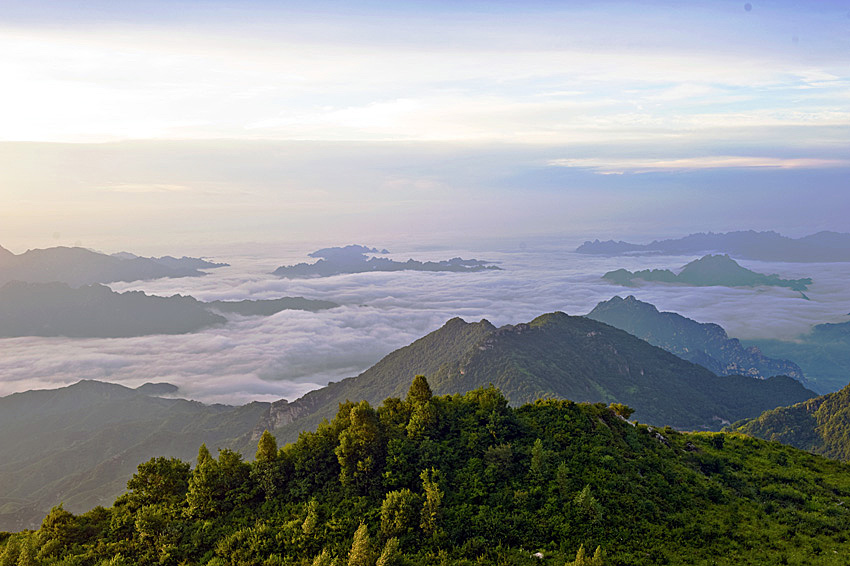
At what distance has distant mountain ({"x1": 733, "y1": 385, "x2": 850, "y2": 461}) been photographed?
144m

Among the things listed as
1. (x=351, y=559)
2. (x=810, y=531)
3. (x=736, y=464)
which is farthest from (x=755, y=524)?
(x=351, y=559)

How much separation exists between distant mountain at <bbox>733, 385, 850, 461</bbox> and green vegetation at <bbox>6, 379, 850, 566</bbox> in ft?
408

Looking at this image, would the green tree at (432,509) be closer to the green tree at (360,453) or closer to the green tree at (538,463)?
the green tree at (360,453)

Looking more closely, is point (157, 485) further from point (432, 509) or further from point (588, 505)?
point (588, 505)

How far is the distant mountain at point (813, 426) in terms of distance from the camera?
14362 cm

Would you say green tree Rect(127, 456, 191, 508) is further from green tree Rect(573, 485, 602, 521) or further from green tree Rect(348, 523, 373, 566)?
green tree Rect(573, 485, 602, 521)

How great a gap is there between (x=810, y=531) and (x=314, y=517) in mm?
37492

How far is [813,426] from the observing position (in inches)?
6058

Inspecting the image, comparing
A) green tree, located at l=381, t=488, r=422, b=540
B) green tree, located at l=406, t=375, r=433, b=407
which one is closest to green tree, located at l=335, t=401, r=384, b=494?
green tree, located at l=381, t=488, r=422, b=540

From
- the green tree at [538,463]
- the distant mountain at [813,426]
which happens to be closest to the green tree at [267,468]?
the green tree at [538,463]

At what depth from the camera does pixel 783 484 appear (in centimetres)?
4825

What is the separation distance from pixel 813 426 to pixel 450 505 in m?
171

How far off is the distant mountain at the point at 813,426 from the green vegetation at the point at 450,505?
124 metres

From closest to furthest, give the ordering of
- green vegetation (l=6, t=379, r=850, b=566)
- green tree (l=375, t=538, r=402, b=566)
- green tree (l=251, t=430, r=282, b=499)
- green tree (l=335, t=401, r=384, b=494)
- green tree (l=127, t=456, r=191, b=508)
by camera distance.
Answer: green tree (l=375, t=538, r=402, b=566) → green vegetation (l=6, t=379, r=850, b=566) → green tree (l=335, t=401, r=384, b=494) → green tree (l=251, t=430, r=282, b=499) → green tree (l=127, t=456, r=191, b=508)
